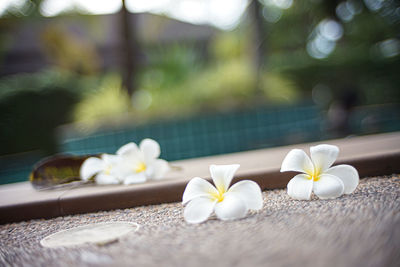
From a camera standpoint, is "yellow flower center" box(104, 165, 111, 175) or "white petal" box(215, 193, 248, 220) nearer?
"white petal" box(215, 193, 248, 220)

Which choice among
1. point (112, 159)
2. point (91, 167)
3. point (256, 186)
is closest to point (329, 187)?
point (256, 186)

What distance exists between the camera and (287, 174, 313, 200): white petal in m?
1.00

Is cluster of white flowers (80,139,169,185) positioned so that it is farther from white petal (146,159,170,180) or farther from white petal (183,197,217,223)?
white petal (183,197,217,223)

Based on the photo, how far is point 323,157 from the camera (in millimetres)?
1027

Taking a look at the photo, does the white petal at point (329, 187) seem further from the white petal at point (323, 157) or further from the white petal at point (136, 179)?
the white petal at point (136, 179)

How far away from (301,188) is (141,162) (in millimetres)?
688

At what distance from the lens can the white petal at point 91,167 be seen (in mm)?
1518

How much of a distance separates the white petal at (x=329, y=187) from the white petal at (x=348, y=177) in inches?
1.7

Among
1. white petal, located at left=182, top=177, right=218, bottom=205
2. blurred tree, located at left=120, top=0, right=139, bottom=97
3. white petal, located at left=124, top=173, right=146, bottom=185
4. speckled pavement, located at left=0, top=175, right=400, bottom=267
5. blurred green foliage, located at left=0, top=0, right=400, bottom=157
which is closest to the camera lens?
speckled pavement, located at left=0, top=175, right=400, bottom=267

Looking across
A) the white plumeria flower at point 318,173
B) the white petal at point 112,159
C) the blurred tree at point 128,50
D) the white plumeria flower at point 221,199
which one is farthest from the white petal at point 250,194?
the blurred tree at point 128,50

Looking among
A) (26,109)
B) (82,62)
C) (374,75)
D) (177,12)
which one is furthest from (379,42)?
(26,109)

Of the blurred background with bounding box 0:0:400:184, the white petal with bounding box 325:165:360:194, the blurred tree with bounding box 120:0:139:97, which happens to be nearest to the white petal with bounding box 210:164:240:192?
the white petal with bounding box 325:165:360:194

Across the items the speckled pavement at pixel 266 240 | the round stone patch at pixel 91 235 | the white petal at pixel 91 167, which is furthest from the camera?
the white petal at pixel 91 167

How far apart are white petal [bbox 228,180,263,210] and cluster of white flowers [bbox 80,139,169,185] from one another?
20.6 inches
